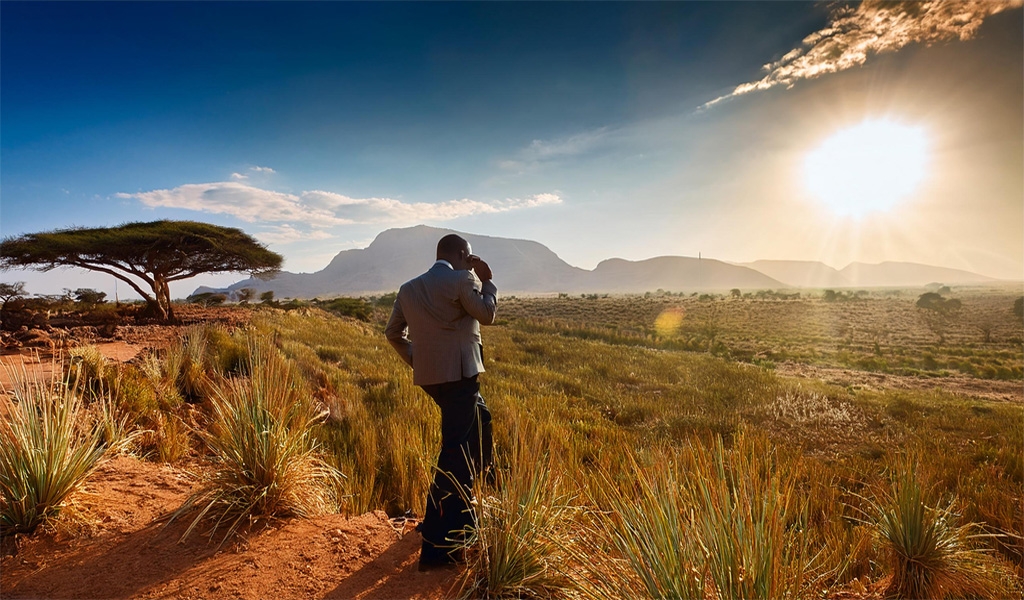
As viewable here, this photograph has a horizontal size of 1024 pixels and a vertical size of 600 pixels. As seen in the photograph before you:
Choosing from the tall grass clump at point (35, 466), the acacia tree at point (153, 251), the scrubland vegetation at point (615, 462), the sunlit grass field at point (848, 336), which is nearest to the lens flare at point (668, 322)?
the sunlit grass field at point (848, 336)

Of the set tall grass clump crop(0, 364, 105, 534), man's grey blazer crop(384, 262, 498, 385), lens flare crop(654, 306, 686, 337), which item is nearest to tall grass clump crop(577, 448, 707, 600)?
man's grey blazer crop(384, 262, 498, 385)

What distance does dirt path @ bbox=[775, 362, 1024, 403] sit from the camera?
13061 mm

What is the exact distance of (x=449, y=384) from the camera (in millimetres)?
3115

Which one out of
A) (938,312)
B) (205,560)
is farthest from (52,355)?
(938,312)

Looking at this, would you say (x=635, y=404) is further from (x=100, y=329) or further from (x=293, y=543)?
(x=100, y=329)

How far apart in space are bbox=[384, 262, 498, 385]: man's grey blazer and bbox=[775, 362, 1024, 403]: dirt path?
48.1 ft

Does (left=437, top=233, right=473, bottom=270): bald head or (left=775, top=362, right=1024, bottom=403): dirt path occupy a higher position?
(left=437, top=233, right=473, bottom=270): bald head

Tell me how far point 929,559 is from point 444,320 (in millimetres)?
3653

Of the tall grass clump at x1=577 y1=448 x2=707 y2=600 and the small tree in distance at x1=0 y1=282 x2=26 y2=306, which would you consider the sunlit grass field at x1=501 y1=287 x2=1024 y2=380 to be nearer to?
the tall grass clump at x1=577 y1=448 x2=707 y2=600

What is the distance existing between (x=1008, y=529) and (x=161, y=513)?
725 centimetres

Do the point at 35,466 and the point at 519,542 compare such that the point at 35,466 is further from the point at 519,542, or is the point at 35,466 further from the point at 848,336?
the point at 848,336

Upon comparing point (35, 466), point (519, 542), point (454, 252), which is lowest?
point (519, 542)

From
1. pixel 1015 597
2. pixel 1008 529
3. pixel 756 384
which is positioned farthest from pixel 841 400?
pixel 1015 597

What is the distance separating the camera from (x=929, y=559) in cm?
292
